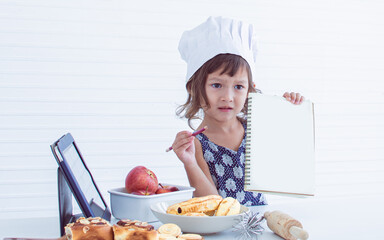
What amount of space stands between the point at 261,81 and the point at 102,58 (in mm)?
1375

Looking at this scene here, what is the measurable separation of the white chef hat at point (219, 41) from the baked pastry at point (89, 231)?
3.20 feet

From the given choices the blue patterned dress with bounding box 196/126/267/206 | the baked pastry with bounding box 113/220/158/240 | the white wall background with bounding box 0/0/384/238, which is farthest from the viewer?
the white wall background with bounding box 0/0/384/238

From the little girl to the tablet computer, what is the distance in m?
0.36

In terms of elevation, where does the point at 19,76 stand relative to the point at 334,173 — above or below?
above

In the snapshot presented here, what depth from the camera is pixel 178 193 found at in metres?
1.18

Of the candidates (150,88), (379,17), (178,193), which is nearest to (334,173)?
(379,17)

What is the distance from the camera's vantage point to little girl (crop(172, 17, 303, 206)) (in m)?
1.68

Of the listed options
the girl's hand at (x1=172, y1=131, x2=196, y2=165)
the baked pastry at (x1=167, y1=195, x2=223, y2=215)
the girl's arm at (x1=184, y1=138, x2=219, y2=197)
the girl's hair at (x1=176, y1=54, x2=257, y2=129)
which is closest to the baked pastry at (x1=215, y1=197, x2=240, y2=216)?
the baked pastry at (x1=167, y1=195, x2=223, y2=215)

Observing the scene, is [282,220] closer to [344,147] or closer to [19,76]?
[19,76]

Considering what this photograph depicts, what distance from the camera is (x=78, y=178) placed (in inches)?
42.1

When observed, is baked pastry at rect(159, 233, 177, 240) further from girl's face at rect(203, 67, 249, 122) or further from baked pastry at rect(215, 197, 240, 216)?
girl's face at rect(203, 67, 249, 122)

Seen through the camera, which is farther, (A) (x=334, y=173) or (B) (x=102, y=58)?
(A) (x=334, y=173)

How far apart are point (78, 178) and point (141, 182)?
0.17 m

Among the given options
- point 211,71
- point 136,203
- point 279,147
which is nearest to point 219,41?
point 211,71
